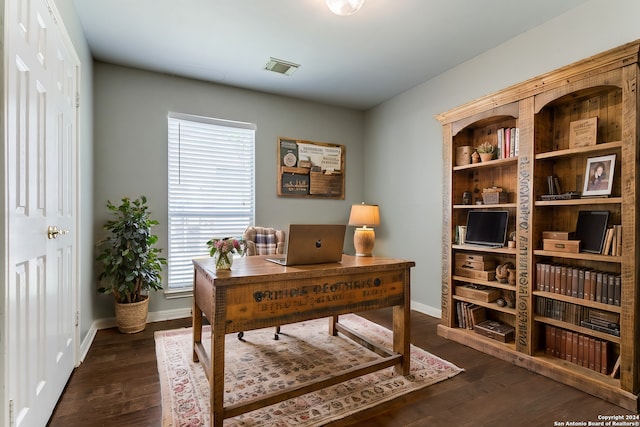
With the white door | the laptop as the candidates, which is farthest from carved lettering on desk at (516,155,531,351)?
the white door

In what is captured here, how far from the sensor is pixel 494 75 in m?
2.98

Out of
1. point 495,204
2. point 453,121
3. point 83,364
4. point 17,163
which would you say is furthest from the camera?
point 453,121

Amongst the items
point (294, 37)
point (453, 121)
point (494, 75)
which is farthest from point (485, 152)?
point (294, 37)

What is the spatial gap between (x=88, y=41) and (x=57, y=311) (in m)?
2.35

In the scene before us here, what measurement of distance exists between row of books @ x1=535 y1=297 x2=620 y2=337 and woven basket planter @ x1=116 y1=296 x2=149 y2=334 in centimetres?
340

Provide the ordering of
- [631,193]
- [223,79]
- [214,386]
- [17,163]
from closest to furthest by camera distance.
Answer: [17,163]
[214,386]
[631,193]
[223,79]

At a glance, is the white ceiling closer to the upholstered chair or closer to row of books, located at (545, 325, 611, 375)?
the upholstered chair

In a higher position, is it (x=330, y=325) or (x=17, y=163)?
(x=17, y=163)

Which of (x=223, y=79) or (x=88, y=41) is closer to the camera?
(x=88, y=41)

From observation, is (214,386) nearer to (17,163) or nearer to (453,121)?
(17,163)

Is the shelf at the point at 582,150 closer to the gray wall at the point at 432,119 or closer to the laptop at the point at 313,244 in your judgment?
the gray wall at the point at 432,119

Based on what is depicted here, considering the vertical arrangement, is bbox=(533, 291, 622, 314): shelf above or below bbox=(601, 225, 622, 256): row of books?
below

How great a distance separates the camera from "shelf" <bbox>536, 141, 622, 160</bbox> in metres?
1.99

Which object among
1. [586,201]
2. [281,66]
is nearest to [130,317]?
[281,66]
